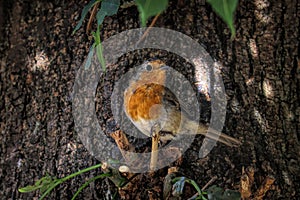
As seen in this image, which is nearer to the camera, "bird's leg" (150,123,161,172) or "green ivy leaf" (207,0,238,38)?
Answer: "green ivy leaf" (207,0,238,38)

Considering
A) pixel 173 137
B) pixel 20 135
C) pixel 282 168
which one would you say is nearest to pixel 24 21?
pixel 20 135

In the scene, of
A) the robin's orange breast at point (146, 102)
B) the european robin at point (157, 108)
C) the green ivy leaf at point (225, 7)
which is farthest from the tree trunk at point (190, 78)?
the green ivy leaf at point (225, 7)

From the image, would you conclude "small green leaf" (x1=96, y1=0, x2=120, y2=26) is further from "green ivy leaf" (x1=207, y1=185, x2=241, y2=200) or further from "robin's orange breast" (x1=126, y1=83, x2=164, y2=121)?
"green ivy leaf" (x1=207, y1=185, x2=241, y2=200)

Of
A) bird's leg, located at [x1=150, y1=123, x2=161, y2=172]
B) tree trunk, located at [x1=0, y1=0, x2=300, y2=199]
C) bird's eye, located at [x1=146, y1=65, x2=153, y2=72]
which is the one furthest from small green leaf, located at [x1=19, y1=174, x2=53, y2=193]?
bird's eye, located at [x1=146, y1=65, x2=153, y2=72]

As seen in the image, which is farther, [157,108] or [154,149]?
[157,108]

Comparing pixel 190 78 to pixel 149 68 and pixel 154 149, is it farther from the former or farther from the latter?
pixel 154 149

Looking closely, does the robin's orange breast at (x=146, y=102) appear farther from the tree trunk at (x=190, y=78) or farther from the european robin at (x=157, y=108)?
the tree trunk at (x=190, y=78)

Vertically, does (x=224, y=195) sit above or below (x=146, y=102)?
below

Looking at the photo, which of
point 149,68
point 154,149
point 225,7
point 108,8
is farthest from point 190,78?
point 225,7
